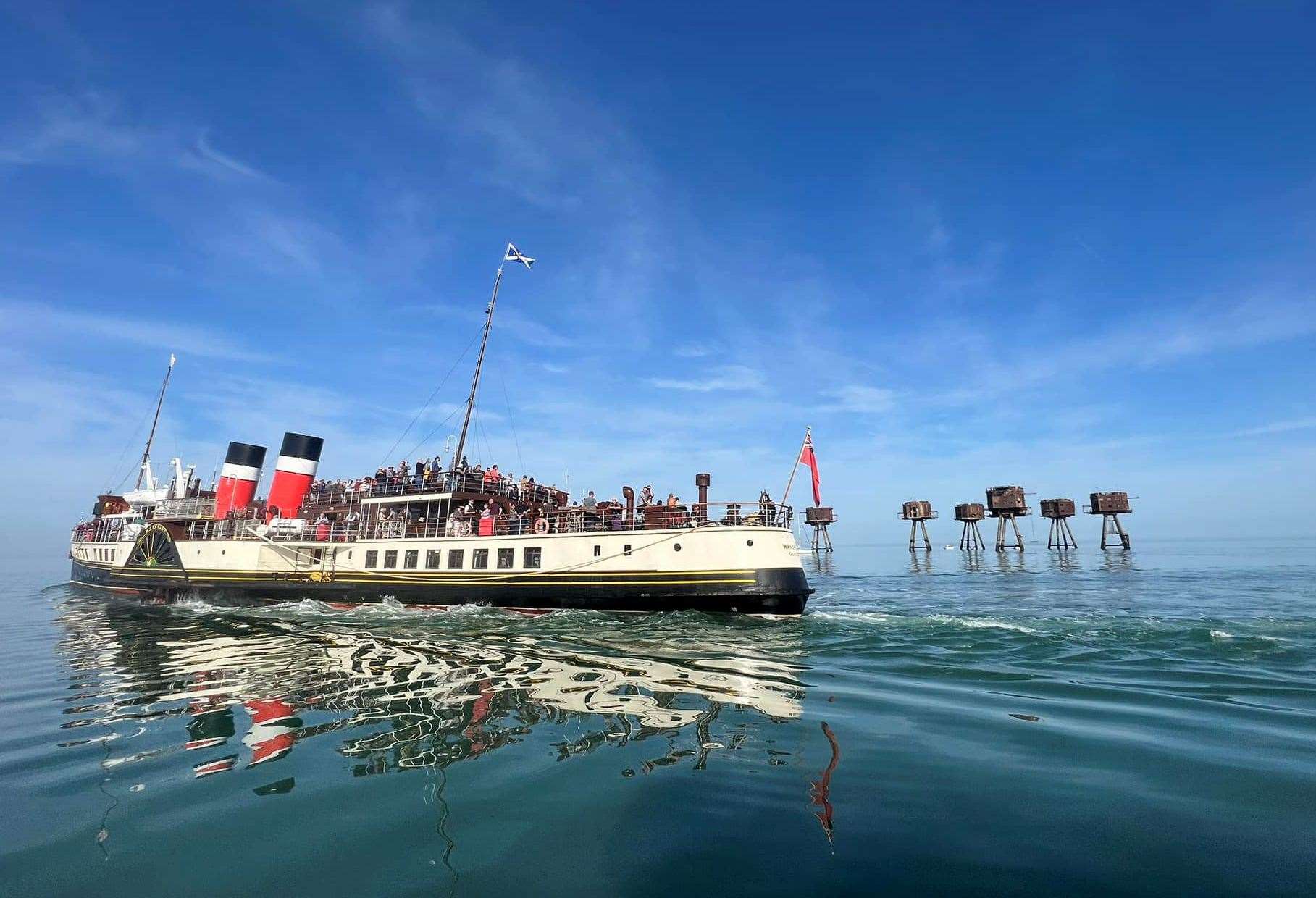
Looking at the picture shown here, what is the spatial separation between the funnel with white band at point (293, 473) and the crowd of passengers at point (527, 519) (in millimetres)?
2774

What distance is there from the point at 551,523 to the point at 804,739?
1852 cm

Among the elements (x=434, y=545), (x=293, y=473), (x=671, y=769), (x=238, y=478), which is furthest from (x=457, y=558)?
(x=671, y=769)

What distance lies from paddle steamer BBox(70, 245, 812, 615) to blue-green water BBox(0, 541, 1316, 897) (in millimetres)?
6167

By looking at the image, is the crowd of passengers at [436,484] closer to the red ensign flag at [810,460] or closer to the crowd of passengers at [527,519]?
the crowd of passengers at [527,519]

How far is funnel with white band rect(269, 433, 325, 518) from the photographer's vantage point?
32375 mm

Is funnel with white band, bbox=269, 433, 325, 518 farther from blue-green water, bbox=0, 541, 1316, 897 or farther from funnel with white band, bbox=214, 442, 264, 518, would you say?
blue-green water, bbox=0, 541, 1316, 897

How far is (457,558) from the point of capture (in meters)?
25.5

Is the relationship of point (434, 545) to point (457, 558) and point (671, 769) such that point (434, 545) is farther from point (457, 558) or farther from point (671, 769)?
point (671, 769)

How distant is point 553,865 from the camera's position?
506cm

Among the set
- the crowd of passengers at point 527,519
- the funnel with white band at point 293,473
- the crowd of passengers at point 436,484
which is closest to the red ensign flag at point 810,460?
the crowd of passengers at point 527,519

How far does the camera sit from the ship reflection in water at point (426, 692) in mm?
7930

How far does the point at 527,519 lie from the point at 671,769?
19781 mm

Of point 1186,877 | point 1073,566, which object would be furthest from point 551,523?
point 1073,566

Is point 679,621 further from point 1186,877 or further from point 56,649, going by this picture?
point 56,649
